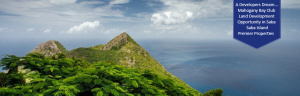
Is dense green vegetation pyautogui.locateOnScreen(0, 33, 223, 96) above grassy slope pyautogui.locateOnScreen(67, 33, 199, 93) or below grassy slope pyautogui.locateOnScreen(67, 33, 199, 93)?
above

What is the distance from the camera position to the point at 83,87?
7.64m

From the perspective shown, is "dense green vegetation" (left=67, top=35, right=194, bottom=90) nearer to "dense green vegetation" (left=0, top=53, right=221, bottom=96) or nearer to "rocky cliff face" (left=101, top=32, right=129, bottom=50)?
"rocky cliff face" (left=101, top=32, right=129, bottom=50)

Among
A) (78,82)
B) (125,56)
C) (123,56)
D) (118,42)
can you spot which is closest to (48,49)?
(118,42)

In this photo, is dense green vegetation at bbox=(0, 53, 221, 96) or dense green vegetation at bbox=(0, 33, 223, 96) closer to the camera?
dense green vegetation at bbox=(0, 53, 221, 96)

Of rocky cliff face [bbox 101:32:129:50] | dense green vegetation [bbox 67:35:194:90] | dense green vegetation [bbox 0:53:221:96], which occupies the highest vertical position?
rocky cliff face [bbox 101:32:129:50]

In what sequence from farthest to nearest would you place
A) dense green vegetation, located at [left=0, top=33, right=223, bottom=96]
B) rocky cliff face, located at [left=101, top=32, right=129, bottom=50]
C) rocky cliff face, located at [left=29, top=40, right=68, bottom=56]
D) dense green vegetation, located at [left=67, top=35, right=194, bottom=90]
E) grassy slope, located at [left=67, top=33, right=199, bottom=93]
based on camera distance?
rocky cliff face, located at [left=101, top=32, right=129, bottom=50], rocky cliff face, located at [left=29, top=40, right=68, bottom=56], grassy slope, located at [left=67, top=33, right=199, bottom=93], dense green vegetation, located at [left=67, top=35, right=194, bottom=90], dense green vegetation, located at [left=0, top=33, right=223, bottom=96]

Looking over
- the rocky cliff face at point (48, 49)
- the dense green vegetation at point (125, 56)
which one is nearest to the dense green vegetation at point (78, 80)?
the dense green vegetation at point (125, 56)

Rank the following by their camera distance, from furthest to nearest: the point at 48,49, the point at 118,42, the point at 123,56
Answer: the point at 118,42 → the point at 48,49 → the point at 123,56

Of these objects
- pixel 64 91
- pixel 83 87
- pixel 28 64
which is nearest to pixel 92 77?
pixel 83 87

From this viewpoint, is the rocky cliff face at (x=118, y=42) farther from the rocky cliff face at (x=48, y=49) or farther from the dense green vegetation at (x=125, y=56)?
the rocky cliff face at (x=48, y=49)

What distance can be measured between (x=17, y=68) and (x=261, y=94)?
103m

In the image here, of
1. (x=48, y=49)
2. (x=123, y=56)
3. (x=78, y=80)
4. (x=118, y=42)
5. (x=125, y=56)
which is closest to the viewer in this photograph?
(x=78, y=80)

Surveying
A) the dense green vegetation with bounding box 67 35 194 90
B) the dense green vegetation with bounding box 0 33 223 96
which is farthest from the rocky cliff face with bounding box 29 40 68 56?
the dense green vegetation with bounding box 0 33 223 96

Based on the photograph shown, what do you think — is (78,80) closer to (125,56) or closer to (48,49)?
(125,56)
